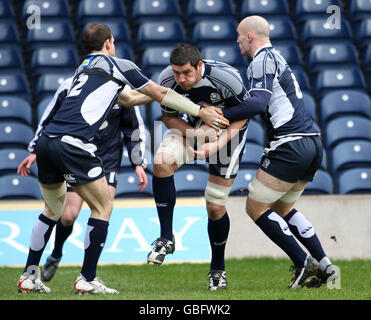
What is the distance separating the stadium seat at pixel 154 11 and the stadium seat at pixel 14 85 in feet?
6.98

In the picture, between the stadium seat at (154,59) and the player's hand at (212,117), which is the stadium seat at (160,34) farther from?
the player's hand at (212,117)

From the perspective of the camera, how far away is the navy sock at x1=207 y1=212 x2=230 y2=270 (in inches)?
259

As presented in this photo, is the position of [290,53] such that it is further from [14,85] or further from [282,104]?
[282,104]

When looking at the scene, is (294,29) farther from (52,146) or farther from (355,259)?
(52,146)

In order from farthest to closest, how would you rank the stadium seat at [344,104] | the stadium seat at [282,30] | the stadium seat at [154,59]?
the stadium seat at [282,30] < the stadium seat at [154,59] < the stadium seat at [344,104]

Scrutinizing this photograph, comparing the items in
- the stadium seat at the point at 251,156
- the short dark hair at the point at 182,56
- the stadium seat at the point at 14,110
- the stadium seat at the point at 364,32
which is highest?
the stadium seat at the point at 364,32

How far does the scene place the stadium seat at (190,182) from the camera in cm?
927

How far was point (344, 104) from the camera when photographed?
10398mm

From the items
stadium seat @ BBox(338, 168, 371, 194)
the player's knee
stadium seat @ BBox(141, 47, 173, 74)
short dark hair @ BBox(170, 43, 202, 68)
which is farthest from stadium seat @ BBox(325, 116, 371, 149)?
the player's knee

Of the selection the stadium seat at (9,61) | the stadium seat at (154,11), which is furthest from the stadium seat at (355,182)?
the stadium seat at (9,61)

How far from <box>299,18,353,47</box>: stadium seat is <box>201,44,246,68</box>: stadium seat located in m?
1.16

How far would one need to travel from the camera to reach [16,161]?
9414 millimetres

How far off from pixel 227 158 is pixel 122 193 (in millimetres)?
3060

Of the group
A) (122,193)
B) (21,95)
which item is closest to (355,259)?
(122,193)
